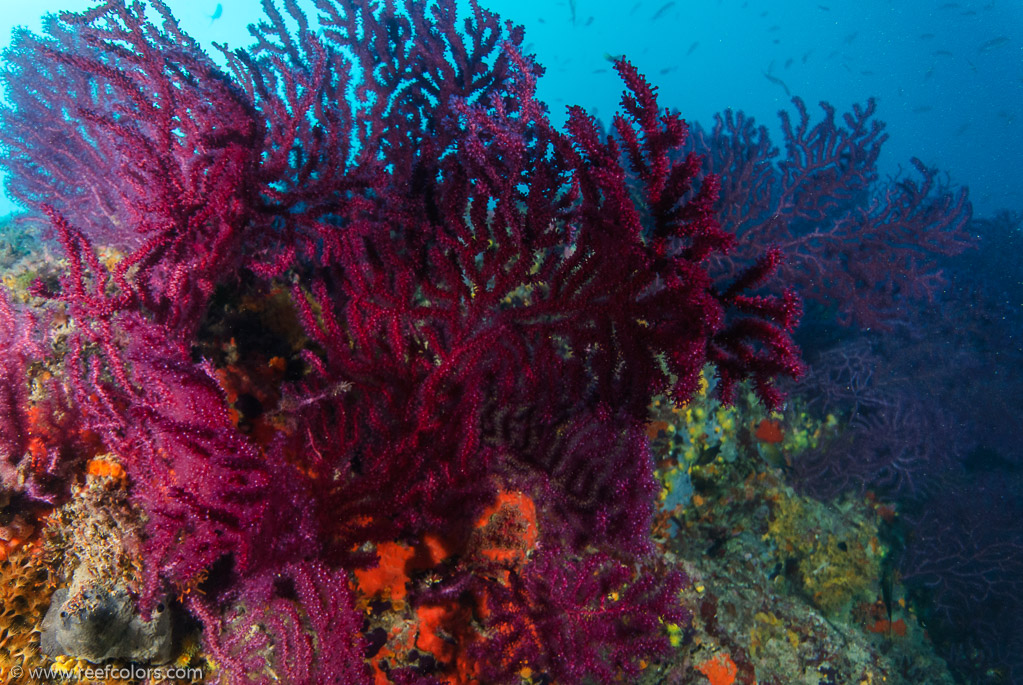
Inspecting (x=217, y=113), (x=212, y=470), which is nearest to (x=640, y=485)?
(x=212, y=470)

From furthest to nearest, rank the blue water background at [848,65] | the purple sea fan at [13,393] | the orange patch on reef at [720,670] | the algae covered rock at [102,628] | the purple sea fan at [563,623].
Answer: the blue water background at [848,65]
the orange patch on reef at [720,670]
the purple sea fan at [563,623]
the purple sea fan at [13,393]
the algae covered rock at [102,628]

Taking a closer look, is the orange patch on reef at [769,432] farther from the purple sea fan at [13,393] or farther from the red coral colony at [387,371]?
the purple sea fan at [13,393]

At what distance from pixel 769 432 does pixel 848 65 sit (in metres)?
100.0

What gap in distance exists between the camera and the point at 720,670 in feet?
12.4

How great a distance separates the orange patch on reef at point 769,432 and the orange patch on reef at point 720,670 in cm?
377

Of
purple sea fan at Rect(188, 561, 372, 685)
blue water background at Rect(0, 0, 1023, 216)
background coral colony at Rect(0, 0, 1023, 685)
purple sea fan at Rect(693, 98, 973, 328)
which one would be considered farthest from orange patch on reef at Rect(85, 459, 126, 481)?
blue water background at Rect(0, 0, 1023, 216)

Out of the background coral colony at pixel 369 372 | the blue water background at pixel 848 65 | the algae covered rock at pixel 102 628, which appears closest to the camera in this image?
the algae covered rock at pixel 102 628

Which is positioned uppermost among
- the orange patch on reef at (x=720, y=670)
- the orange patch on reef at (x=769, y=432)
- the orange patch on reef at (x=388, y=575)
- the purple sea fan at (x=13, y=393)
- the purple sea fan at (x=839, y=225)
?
the purple sea fan at (x=839, y=225)

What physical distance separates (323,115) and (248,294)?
4.08 feet

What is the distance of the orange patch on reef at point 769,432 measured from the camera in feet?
23.5

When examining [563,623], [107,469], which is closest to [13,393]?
[107,469]

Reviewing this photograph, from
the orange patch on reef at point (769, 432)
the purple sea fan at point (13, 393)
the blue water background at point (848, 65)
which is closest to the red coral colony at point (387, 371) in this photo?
the purple sea fan at point (13, 393)

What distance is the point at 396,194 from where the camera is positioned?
9.57 ft

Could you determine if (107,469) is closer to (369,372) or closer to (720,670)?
(369,372)
